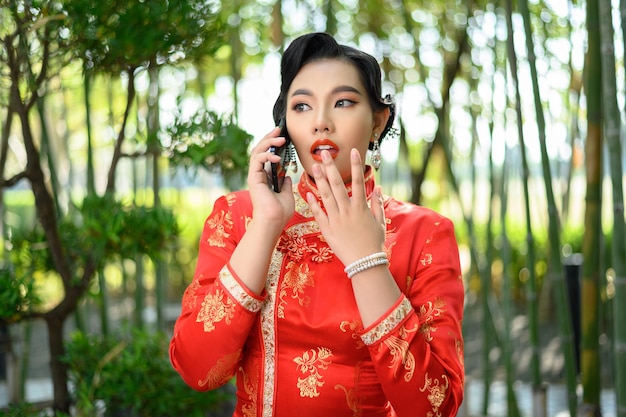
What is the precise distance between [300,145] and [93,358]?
129 cm

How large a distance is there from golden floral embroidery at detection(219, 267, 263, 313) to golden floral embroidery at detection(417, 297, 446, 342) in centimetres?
27

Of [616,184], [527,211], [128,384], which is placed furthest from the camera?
[527,211]

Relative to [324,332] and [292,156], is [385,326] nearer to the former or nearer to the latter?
[324,332]

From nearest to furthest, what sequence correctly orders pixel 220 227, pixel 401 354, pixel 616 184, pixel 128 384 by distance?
pixel 401 354 → pixel 220 227 → pixel 616 184 → pixel 128 384

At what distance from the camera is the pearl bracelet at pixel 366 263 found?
1266mm

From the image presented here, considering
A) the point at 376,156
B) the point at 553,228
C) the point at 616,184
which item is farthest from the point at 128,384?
the point at 616,184

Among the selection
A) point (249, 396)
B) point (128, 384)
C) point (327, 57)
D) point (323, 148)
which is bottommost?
point (128, 384)

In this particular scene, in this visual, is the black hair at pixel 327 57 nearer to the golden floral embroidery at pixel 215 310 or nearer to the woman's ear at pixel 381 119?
the woman's ear at pixel 381 119

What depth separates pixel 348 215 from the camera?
50.3 inches

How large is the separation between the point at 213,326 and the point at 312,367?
0.18m

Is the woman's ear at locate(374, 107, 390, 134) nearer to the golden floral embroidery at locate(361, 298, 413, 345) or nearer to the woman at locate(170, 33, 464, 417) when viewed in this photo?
the woman at locate(170, 33, 464, 417)

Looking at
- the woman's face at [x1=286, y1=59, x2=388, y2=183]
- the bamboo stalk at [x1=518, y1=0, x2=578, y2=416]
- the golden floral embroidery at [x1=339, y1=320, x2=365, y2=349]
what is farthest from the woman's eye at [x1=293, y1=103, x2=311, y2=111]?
the bamboo stalk at [x1=518, y1=0, x2=578, y2=416]

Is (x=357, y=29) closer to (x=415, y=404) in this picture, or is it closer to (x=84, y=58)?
(x=84, y=58)

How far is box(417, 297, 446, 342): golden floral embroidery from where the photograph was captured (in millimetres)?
1339
